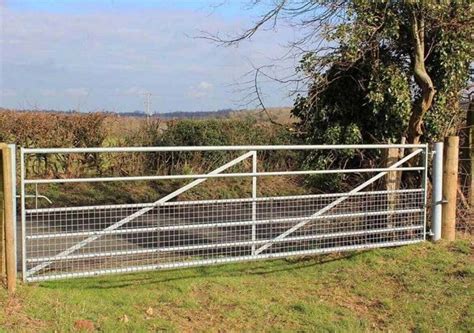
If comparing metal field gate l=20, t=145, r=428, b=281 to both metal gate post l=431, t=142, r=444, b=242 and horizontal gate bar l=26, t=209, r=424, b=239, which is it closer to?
horizontal gate bar l=26, t=209, r=424, b=239

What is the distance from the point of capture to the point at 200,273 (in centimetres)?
685

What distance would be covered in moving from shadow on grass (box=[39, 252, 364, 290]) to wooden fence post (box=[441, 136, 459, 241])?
1401mm

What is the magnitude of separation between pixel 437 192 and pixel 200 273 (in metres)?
3.37

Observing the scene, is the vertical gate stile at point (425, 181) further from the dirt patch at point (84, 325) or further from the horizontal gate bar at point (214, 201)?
the dirt patch at point (84, 325)

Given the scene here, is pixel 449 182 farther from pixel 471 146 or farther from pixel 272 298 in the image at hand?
pixel 272 298

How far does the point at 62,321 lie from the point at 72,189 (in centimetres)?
825

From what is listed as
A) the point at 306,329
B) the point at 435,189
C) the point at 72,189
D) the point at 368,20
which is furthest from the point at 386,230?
the point at 72,189

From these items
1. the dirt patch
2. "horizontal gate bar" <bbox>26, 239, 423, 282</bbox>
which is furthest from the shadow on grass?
the dirt patch

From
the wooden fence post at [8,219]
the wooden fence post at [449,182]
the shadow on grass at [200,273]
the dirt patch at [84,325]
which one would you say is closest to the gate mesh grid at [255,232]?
the shadow on grass at [200,273]

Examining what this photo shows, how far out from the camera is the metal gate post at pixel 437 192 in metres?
7.89

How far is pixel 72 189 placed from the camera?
515 inches

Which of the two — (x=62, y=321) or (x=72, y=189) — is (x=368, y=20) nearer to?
(x=62, y=321)

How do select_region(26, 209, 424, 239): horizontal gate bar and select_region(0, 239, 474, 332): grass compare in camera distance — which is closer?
select_region(0, 239, 474, 332): grass

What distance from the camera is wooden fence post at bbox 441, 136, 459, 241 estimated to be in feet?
26.2
